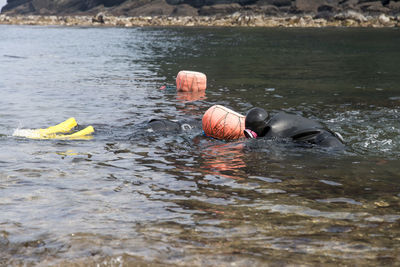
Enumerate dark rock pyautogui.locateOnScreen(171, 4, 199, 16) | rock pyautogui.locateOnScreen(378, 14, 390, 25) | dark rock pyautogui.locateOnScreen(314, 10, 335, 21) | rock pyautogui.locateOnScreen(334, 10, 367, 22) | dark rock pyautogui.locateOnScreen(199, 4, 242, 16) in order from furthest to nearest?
A: 1. dark rock pyautogui.locateOnScreen(171, 4, 199, 16)
2. dark rock pyautogui.locateOnScreen(199, 4, 242, 16)
3. dark rock pyautogui.locateOnScreen(314, 10, 335, 21)
4. rock pyautogui.locateOnScreen(334, 10, 367, 22)
5. rock pyautogui.locateOnScreen(378, 14, 390, 25)

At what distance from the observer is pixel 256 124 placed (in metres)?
9.62

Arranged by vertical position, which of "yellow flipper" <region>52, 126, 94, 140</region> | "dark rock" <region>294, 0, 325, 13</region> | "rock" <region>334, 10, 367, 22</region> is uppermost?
"dark rock" <region>294, 0, 325, 13</region>

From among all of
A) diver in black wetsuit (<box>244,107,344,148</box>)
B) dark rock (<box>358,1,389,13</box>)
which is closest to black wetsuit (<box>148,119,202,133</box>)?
diver in black wetsuit (<box>244,107,344,148</box>)

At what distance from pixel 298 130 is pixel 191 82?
8.22 meters

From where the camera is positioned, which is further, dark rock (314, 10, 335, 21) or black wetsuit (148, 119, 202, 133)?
dark rock (314, 10, 335, 21)

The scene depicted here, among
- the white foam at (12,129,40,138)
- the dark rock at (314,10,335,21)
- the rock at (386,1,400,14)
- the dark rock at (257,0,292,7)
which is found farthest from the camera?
the dark rock at (257,0,292,7)

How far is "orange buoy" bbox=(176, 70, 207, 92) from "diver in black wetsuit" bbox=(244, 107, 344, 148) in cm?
763

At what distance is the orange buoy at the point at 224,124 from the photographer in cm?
997

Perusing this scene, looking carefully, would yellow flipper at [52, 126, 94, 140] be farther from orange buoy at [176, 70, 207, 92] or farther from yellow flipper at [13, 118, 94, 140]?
orange buoy at [176, 70, 207, 92]

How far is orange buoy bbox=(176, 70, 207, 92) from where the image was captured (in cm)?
1716

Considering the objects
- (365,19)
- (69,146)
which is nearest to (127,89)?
(69,146)

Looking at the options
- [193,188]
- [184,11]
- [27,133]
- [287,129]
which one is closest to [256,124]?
[287,129]

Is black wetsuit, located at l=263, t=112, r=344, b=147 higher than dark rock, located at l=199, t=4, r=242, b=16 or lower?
lower

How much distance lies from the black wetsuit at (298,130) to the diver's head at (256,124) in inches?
3.2
